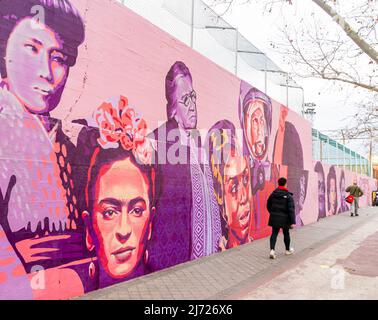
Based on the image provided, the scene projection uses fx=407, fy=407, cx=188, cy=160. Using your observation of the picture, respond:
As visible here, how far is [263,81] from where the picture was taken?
11.9m

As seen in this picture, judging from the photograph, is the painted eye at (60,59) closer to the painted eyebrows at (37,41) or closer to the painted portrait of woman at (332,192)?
the painted eyebrows at (37,41)

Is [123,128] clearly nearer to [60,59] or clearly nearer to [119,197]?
[119,197]

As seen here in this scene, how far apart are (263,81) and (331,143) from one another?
415 inches

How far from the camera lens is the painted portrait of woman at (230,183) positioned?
875cm

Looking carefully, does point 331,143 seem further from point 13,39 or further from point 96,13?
point 13,39

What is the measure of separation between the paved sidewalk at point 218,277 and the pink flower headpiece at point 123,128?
189 centimetres

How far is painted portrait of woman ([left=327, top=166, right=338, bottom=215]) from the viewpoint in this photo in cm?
1978

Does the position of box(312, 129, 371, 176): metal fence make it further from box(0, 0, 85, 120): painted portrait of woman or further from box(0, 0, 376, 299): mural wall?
box(0, 0, 85, 120): painted portrait of woman

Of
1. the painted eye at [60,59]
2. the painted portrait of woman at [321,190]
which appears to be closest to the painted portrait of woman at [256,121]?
the painted eye at [60,59]

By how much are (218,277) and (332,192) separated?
614 inches

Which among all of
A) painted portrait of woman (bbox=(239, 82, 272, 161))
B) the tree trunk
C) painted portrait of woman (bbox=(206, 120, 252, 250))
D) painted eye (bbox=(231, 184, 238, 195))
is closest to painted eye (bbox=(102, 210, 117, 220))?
painted portrait of woman (bbox=(206, 120, 252, 250))

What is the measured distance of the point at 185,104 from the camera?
7.60 metres

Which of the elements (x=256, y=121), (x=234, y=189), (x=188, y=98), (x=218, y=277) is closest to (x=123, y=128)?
(x=188, y=98)
